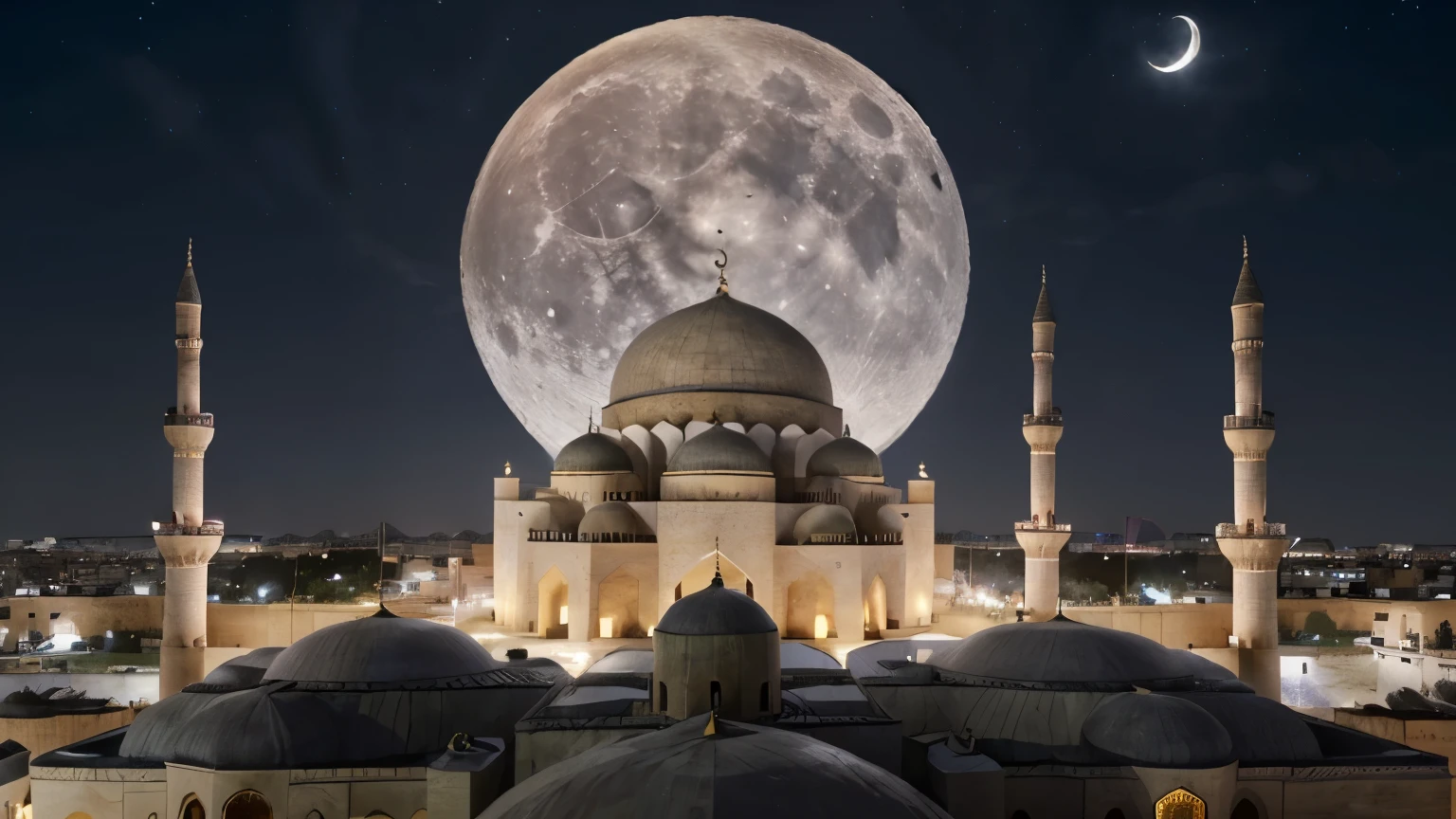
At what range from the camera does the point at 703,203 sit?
83.2ft

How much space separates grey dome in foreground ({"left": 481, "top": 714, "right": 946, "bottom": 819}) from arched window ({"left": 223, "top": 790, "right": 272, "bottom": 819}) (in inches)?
217

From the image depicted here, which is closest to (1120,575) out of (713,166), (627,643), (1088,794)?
(713,166)

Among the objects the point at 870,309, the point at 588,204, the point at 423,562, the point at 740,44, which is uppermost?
the point at 740,44

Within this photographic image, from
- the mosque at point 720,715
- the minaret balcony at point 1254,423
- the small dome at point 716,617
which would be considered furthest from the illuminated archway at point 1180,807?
the minaret balcony at point 1254,423

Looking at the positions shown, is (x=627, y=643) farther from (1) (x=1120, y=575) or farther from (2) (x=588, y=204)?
(1) (x=1120, y=575)

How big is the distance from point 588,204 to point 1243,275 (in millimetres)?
14531

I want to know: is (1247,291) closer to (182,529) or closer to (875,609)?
(875,609)

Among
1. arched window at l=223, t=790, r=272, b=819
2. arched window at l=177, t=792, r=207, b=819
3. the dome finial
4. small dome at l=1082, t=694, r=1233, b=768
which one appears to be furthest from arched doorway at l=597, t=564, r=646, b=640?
small dome at l=1082, t=694, r=1233, b=768

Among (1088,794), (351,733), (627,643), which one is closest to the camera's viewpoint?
(1088,794)

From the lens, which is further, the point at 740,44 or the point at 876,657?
the point at 740,44

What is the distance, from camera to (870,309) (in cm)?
2619

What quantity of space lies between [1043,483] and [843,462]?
488 centimetres

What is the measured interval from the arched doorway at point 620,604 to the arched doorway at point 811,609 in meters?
2.84

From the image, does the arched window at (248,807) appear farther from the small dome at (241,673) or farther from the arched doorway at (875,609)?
the arched doorway at (875,609)
